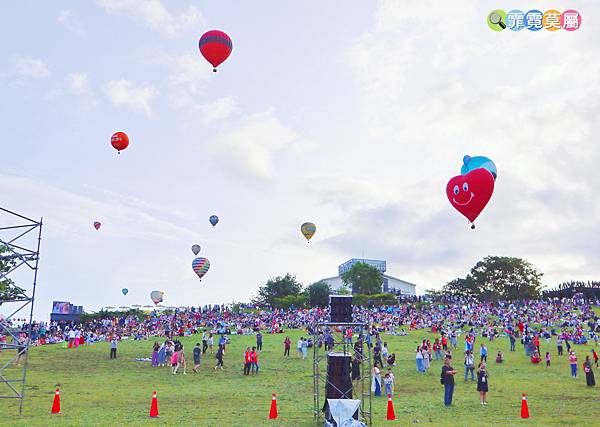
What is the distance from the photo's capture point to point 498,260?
109125mm

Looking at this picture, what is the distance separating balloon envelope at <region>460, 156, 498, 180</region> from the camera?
32344 millimetres

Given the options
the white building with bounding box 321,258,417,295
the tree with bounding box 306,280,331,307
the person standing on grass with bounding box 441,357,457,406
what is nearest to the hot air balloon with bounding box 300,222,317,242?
the tree with bounding box 306,280,331,307

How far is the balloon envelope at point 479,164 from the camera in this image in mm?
32344

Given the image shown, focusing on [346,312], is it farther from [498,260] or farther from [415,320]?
[498,260]

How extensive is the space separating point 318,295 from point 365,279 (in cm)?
1059

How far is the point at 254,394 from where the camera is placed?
22859 millimetres

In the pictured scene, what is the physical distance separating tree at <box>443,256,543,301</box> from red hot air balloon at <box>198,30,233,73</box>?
283 ft

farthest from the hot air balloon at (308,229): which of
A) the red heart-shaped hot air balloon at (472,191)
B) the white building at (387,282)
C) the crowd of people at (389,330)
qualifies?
the white building at (387,282)

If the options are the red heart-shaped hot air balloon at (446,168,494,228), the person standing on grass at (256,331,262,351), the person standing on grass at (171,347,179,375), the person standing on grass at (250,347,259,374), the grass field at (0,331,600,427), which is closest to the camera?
the grass field at (0,331,600,427)

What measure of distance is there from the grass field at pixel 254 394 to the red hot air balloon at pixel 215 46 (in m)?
19.7

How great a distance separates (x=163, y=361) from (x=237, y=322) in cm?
2623

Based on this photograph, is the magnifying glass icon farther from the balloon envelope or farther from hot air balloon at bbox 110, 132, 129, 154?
hot air balloon at bbox 110, 132, 129, 154

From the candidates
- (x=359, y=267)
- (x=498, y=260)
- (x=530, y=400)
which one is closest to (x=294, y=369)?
(x=530, y=400)

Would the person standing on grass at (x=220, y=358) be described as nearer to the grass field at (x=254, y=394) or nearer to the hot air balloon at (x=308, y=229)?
the grass field at (x=254, y=394)
